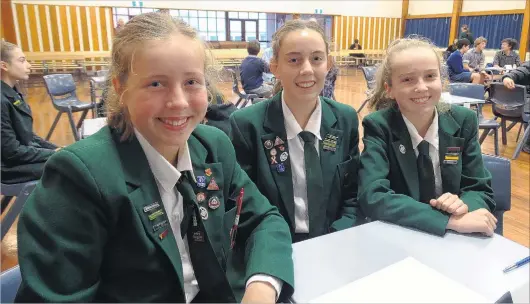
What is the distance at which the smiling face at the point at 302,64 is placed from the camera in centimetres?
157

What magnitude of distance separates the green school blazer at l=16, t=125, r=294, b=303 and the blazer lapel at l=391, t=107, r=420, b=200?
1.98ft

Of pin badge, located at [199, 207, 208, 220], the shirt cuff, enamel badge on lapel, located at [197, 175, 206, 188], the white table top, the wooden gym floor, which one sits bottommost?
the wooden gym floor

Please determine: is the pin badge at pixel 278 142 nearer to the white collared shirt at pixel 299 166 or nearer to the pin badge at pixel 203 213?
the white collared shirt at pixel 299 166

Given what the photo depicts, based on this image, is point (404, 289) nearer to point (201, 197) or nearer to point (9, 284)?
point (201, 197)

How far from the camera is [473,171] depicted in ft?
4.92

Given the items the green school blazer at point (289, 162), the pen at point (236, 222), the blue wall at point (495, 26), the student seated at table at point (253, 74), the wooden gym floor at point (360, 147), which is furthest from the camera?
the blue wall at point (495, 26)

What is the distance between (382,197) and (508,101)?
4.31 meters

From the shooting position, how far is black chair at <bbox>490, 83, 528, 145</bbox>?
4531 mm

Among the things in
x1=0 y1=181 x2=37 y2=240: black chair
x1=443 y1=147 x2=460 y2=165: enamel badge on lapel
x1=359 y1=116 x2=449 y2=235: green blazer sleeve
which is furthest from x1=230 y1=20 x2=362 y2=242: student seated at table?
x1=0 y1=181 x2=37 y2=240: black chair

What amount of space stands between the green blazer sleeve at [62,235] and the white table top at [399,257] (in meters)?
0.48

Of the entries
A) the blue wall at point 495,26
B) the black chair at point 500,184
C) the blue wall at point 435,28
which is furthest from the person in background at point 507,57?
the black chair at point 500,184

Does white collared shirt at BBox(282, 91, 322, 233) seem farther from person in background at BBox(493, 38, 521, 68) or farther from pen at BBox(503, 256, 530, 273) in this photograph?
person in background at BBox(493, 38, 521, 68)

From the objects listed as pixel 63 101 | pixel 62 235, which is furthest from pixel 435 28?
pixel 62 235

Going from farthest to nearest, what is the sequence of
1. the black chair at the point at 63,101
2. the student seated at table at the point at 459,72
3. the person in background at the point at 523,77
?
the student seated at table at the point at 459,72, the black chair at the point at 63,101, the person in background at the point at 523,77
